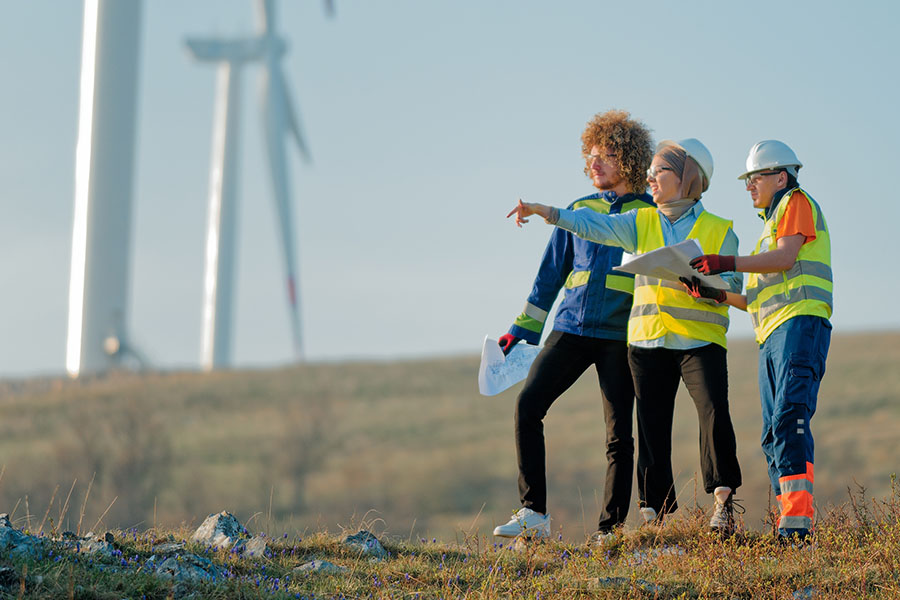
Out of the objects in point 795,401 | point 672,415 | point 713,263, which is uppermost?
point 713,263

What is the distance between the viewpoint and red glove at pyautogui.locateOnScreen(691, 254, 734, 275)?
5.31 meters

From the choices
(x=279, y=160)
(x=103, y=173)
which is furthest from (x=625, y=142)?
(x=279, y=160)

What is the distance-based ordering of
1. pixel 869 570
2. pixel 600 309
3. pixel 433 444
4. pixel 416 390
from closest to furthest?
pixel 869 570
pixel 600 309
pixel 433 444
pixel 416 390

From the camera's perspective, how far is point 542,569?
5.35 meters

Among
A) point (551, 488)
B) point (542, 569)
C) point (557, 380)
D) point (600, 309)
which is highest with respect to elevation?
point (600, 309)

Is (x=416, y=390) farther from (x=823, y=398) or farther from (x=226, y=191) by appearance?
(x=823, y=398)

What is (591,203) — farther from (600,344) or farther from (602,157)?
(600,344)

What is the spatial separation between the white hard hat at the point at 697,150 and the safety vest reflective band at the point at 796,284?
1.49ft

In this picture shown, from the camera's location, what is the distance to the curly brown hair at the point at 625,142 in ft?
20.1

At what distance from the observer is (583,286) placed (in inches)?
239

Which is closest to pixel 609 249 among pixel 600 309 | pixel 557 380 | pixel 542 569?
pixel 600 309

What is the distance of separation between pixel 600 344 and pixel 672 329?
510mm

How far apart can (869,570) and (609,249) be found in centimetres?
221

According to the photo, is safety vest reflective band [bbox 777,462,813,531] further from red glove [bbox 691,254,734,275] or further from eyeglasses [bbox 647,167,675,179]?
eyeglasses [bbox 647,167,675,179]
